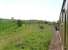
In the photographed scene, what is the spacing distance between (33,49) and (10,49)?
1974mm

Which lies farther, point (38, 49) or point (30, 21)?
point (30, 21)

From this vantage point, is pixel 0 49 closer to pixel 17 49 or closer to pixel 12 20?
pixel 17 49

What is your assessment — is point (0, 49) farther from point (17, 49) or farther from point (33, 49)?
point (33, 49)

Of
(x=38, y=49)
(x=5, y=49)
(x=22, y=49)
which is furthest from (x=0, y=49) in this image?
(x=38, y=49)

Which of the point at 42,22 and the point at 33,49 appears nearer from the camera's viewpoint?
the point at 33,49

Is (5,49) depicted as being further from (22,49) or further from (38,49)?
(38,49)

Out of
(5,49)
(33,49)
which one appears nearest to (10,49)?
(5,49)

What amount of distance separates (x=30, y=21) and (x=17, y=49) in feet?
166

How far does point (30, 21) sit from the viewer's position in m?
67.6

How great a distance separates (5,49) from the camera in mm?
17297

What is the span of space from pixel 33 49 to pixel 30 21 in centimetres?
5114

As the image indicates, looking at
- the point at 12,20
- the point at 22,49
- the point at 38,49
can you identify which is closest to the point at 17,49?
the point at 22,49

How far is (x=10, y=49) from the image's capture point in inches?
685

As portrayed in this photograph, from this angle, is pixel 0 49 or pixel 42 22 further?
pixel 42 22
